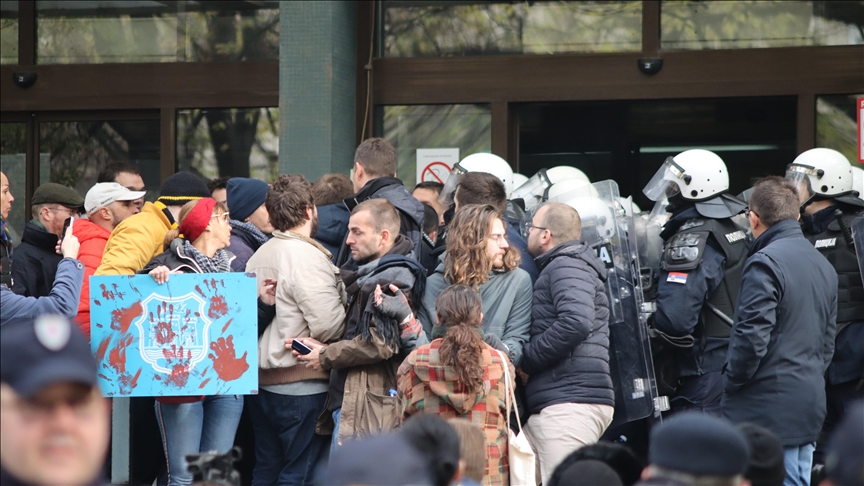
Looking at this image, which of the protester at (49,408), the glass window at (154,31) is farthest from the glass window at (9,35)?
the protester at (49,408)

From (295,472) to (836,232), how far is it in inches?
134

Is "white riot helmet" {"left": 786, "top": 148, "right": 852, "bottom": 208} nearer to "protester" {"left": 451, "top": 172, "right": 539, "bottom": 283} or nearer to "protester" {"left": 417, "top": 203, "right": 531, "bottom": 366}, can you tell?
"protester" {"left": 451, "top": 172, "right": 539, "bottom": 283}

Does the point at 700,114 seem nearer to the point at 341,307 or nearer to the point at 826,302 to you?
the point at 826,302

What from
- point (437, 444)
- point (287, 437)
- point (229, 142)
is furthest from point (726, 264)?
point (229, 142)

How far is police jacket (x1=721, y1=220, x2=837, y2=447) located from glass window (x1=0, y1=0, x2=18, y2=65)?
8121mm

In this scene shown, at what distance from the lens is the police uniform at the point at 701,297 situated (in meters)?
5.82

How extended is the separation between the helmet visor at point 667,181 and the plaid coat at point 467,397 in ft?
6.99

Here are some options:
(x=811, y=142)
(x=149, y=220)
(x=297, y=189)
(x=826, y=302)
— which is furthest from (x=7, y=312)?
(x=811, y=142)

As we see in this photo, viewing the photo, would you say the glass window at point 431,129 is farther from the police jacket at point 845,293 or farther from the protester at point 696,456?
the protester at point 696,456

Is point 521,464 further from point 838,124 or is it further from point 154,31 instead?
point 154,31

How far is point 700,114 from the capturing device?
9992 mm

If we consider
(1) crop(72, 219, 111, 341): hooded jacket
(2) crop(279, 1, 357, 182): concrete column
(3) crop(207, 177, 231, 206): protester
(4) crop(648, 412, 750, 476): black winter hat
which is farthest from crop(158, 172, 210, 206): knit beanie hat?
(4) crop(648, 412, 750, 476): black winter hat

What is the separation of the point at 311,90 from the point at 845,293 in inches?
200

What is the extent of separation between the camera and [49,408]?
5.68 feet
